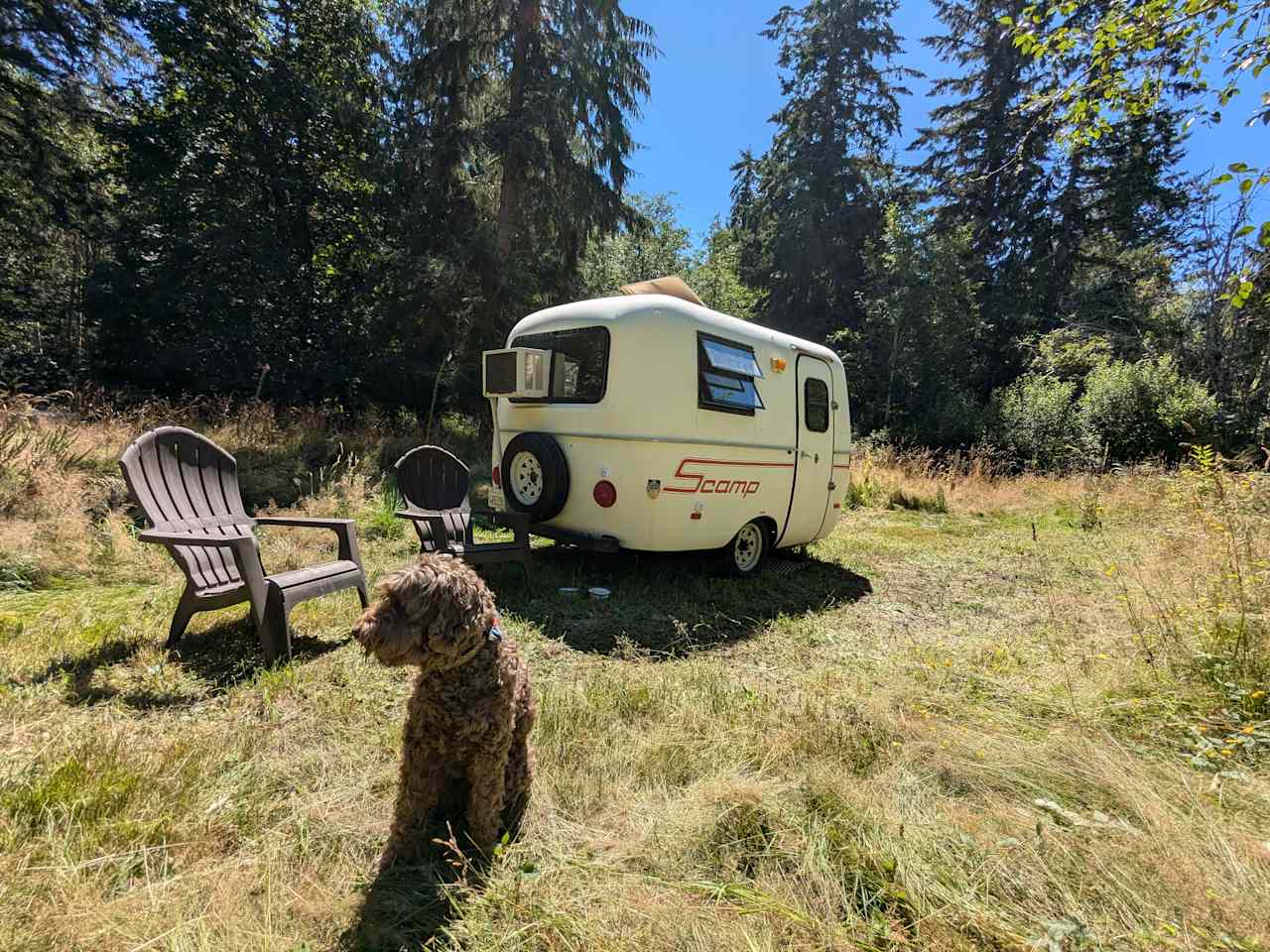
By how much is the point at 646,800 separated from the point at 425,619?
1300 millimetres

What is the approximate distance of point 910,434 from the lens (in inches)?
730

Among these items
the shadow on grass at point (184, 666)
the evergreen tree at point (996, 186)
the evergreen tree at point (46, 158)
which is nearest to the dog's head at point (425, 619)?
the shadow on grass at point (184, 666)

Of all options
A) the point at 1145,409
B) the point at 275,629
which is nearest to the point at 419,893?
the point at 275,629

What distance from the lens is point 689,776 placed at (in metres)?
2.57

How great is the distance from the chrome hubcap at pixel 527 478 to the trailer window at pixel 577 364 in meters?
0.56

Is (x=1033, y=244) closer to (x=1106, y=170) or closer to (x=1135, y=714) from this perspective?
(x=1106, y=170)

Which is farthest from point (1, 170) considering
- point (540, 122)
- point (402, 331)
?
point (540, 122)

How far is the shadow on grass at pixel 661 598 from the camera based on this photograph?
434cm

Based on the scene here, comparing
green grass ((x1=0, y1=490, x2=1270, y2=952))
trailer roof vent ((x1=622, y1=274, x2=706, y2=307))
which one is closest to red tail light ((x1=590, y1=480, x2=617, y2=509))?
green grass ((x1=0, y1=490, x2=1270, y2=952))

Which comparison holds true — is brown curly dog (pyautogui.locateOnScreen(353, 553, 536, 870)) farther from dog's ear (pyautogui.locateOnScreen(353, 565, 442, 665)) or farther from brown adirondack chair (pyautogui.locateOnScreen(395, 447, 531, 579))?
brown adirondack chair (pyautogui.locateOnScreen(395, 447, 531, 579))

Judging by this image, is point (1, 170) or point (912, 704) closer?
point (912, 704)

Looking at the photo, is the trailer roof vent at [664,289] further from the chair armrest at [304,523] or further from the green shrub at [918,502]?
the green shrub at [918,502]

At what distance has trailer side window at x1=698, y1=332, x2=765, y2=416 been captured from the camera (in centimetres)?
491

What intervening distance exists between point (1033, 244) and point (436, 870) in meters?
26.3
